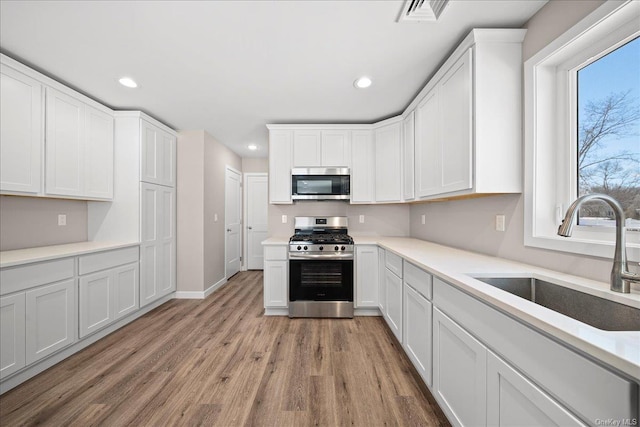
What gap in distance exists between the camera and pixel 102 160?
281 cm

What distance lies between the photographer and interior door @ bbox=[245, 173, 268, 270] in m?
5.48

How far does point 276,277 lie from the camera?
3029mm

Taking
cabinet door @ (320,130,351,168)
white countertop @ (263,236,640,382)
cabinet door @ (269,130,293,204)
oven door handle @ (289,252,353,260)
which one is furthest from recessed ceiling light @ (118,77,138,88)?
white countertop @ (263,236,640,382)

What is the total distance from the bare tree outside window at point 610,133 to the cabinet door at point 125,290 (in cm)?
381

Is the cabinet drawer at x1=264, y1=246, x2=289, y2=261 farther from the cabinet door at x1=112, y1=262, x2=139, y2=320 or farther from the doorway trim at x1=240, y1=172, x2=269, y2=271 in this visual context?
the doorway trim at x1=240, y1=172, x2=269, y2=271

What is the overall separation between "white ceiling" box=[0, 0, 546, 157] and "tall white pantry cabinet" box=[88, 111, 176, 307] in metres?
0.33

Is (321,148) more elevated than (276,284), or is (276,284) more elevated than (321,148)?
Answer: (321,148)

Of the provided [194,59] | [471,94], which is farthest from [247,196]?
[471,94]

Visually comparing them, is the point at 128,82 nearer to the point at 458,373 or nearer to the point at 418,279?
the point at 418,279

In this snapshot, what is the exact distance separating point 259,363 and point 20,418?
142 centimetres

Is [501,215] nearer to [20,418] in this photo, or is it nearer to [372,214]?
[372,214]

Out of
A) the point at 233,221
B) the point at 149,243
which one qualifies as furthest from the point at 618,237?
the point at 233,221

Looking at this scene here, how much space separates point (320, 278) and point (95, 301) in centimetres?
218

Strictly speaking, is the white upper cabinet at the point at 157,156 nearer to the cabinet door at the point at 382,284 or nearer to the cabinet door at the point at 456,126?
the cabinet door at the point at 382,284
